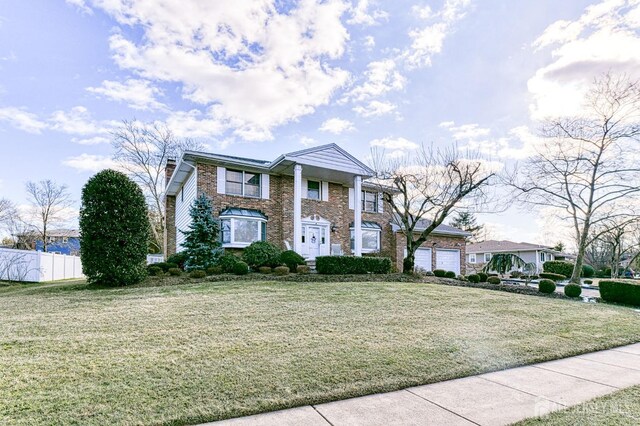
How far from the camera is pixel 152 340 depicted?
5074 mm

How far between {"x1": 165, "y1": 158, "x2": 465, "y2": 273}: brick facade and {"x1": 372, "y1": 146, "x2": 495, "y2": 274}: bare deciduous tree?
2.94 metres

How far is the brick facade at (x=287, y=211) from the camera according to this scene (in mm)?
15652

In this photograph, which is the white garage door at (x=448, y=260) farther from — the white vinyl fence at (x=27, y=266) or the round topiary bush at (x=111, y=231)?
the white vinyl fence at (x=27, y=266)

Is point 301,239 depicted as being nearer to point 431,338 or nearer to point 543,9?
point 431,338

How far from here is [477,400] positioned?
371 cm

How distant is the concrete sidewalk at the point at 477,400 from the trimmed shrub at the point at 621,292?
32.0 ft

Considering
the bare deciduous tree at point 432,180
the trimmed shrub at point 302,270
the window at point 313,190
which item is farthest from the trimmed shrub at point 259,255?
the bare deciduous tree at point 432,180

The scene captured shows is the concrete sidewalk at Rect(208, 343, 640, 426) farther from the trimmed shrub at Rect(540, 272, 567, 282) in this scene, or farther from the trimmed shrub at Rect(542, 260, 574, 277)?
the trimmed shrub at Rect(542, 260, 574, 277)

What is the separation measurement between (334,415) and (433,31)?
12057 millimetres

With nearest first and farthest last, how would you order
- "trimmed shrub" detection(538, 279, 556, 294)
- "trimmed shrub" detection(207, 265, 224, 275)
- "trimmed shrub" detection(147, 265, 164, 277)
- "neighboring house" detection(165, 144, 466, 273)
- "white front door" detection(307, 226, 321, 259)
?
"trimmed shrub" detection(147, 265, 164, 277), "trimmed shrub" detection(207, 265, 224, 275), "trimmed shrub" detection(538, 279, 556, 294), "neighboring house" detection(165, 144, 466, 273), "white front door" detection(307, 226, 321, 259)

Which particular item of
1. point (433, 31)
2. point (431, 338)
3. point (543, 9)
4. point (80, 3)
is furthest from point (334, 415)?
point (543, 9)

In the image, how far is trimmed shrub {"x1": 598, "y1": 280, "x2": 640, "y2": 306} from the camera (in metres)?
12.2

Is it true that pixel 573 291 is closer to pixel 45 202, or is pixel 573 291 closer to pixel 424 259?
pixel 424 259

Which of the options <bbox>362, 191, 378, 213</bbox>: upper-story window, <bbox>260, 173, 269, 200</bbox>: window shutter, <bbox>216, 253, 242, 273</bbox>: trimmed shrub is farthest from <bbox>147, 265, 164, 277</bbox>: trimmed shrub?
<bbox>362, 191, 378, 213</bbox>: upper-story window
